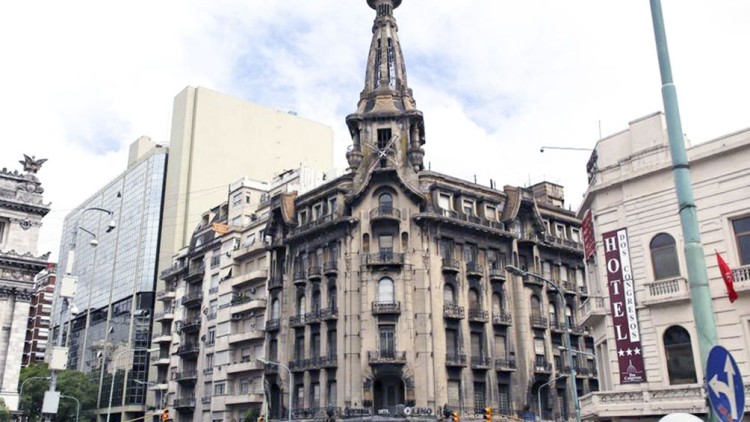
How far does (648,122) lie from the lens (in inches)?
1071

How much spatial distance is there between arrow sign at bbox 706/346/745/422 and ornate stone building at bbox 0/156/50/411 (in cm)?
4832

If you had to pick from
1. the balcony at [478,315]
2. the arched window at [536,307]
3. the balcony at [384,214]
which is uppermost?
the balcony at [384,214]

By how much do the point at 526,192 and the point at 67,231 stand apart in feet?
358

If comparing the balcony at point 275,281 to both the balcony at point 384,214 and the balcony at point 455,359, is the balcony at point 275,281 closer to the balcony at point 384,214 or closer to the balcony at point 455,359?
the balcony at point 384,214

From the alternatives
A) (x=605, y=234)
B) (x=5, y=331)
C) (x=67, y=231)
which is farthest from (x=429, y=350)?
(x=67, y=231)

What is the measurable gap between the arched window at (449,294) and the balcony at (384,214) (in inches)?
256

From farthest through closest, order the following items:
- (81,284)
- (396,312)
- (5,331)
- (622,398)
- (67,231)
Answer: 1. (67,231)
2. (81,284)
3. (396,312)
4. (5,331)
5. (622,398)

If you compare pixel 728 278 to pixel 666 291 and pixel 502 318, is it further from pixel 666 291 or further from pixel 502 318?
pixel 502 318

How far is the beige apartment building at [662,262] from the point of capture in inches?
939

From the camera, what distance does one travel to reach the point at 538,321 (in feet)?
188

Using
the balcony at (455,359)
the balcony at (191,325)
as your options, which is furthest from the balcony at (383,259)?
the balcony at (191,325)

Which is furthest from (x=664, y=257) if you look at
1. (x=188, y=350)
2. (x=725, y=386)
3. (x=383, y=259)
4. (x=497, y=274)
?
(x=188, y=350)

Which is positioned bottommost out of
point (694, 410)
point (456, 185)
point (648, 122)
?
point (694, 410)

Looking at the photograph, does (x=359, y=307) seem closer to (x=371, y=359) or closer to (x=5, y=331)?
(x=371, y=359)
